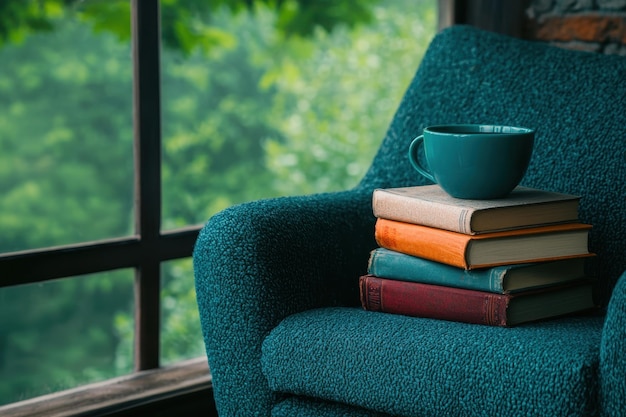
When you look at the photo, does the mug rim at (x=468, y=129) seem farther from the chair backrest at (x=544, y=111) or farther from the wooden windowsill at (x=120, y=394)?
the wooden windowsill at (x=120, y=394)

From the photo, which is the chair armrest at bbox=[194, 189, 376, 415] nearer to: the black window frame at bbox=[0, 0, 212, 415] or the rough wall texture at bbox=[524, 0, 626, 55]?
the black window frame at bbox=[0, 0, 212, 415]

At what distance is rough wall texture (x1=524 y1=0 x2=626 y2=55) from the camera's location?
6.66ft

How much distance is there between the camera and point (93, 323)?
3654 millimetres

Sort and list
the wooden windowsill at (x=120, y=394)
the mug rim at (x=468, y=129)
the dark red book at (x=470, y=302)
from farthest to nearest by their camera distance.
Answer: the wooden windowsill at (x=120, y=394) → the mug rim at (x=468, y=129) → the dark red book at (x=470, y=302)

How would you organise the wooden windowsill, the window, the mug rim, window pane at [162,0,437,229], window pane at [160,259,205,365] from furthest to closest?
window pane at [162,0,437,229]
the window
window pane at [160,259,205,365]
the wooden windowsill
the mug rim

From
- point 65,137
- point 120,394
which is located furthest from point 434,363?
point 65,137

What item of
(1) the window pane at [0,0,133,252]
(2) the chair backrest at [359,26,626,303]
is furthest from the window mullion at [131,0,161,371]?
(1) the window pane at [0,0,133,252]

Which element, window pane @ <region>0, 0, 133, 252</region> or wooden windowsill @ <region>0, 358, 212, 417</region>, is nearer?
wooden windowsill @ <region>0, 358, 212, 417</region>

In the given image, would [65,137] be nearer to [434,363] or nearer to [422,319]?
[422,319]

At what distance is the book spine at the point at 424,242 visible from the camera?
118 cm

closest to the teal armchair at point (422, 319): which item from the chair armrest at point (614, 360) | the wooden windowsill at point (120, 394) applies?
the chair armrest at point (614, 360)

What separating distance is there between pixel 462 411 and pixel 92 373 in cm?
285

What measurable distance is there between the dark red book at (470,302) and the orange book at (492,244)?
0.14 ft

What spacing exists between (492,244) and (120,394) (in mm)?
844
